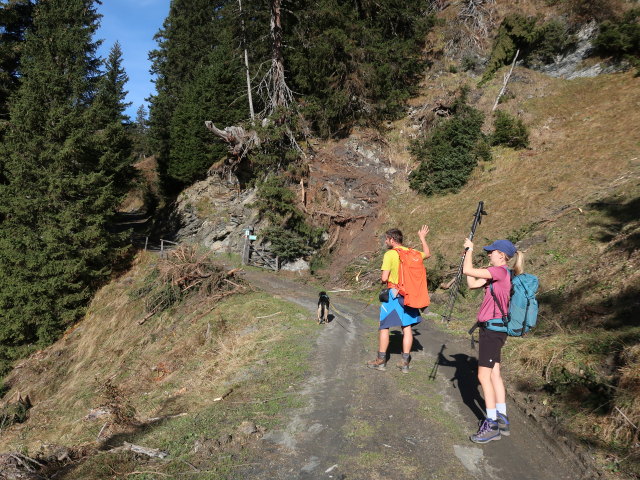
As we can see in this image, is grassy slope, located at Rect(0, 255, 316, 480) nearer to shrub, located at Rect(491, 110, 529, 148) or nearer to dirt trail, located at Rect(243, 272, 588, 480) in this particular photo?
dirt trail, located at Rect(243, 272, 588, 480)

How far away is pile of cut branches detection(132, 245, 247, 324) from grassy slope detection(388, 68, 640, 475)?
25.1ft

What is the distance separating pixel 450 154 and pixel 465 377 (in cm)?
1706

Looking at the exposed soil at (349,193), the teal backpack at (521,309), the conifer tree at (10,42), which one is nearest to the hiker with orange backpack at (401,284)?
the teal backpack at (521,309)

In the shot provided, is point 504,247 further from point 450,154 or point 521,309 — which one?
point 450,154

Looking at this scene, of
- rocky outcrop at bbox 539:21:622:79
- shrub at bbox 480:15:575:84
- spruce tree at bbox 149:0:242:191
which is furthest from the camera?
spruce tree at bbox 149:0:242:191

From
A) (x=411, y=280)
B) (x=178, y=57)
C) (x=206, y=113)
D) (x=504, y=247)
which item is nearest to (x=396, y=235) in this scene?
(x=411, y=280)

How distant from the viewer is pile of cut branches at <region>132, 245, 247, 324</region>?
45.0 feet

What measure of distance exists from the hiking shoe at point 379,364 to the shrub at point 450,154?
52.0 ft

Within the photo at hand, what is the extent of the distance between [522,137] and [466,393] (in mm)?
18547

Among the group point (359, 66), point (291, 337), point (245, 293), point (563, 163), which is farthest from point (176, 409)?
point (359, 66)

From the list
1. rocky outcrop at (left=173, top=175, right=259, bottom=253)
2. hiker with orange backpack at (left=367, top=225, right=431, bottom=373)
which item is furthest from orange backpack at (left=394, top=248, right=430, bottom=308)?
rocky outcrop at (left=173, top=175, right=259, bottom=253)

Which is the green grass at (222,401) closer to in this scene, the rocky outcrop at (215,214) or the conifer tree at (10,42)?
the rocky outcrop at (215,214)

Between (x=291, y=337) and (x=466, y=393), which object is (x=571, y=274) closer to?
(x=466, y=393)

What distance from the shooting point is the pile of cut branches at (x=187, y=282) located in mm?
13703
